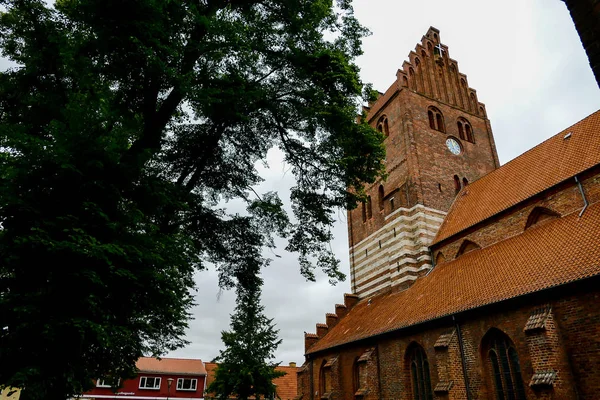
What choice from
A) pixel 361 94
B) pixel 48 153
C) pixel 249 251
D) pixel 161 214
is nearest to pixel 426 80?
pixel 361 94

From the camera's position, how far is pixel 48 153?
21.9ft

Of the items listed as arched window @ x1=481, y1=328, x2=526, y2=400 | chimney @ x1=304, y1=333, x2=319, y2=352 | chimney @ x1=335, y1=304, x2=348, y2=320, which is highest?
chimney @ x1=335, y1=304, x2=348, y2=320

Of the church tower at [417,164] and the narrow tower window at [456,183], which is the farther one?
the narrow tower window at [456,183]

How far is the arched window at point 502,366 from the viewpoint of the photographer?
12.1 meters

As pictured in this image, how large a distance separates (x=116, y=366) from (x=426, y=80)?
2619cm

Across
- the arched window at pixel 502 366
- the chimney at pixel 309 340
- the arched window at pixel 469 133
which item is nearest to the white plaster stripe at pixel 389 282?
the chimney at pixel 309 340

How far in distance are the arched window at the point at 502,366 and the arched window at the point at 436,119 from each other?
16.1 meters

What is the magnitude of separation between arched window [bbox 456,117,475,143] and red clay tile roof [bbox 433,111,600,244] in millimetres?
5455

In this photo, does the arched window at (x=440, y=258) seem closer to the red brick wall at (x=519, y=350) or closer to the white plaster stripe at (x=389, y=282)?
the white plaster stripe at (x=389, y=282)

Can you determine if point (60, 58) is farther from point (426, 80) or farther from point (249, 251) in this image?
point (426, 80)

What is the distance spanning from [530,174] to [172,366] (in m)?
36.8

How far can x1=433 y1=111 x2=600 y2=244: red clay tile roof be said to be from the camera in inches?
639

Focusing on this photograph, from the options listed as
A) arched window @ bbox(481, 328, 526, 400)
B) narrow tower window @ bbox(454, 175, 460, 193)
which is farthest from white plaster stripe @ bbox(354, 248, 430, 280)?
arched window @ bbox(481, 328, 526, 400)

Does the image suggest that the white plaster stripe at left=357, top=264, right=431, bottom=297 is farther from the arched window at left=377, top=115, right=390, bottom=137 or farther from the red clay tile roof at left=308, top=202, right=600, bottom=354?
the arched window at left=377, top=115, right=390, bottom=137
